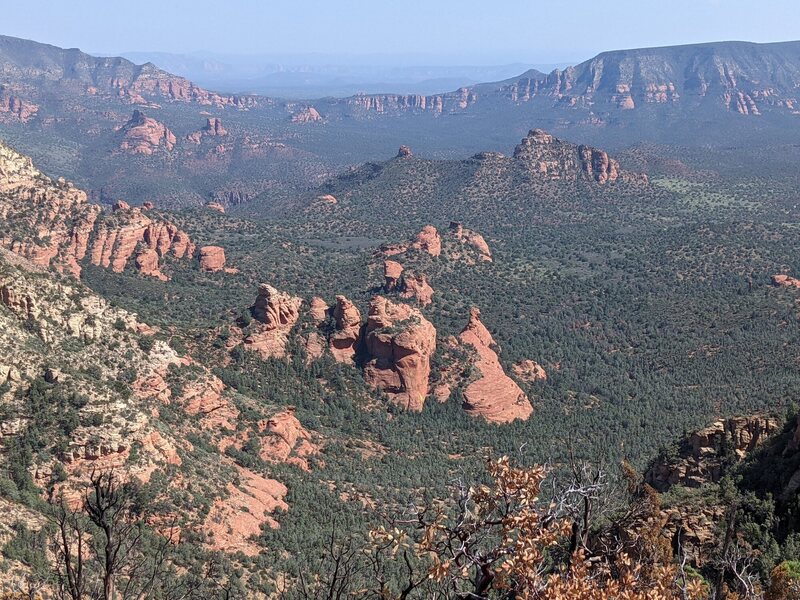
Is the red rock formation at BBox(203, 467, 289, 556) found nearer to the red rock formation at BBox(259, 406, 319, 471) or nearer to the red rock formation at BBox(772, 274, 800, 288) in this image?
the red rock formation at BBox(259, 406, 319, 471)


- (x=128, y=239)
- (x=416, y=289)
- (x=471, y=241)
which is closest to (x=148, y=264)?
(x=128, y=239)

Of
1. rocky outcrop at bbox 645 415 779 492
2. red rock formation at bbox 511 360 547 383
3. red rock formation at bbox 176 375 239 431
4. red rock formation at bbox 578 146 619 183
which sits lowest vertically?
red rock formation at bbox 511 360 547 383

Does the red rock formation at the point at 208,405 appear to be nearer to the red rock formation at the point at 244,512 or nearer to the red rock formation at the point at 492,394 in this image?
the red rock formation at the point at 244,512

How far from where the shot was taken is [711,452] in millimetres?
41156

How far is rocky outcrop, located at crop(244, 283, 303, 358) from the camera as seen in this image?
68.1 meters

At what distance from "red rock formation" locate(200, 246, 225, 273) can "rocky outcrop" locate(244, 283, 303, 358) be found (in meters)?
36.4

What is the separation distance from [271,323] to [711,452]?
41.4 meters

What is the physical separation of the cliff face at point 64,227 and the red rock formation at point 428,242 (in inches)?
1511

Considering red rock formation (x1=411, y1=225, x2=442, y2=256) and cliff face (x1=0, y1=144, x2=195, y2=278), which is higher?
cliff face (x1=0, y1=144, x2=195, y2=278)

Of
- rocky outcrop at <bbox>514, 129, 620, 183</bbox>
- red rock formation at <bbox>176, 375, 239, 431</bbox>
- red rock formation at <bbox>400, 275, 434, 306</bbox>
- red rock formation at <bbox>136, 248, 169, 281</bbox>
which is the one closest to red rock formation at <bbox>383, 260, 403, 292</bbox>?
red rock formation at <bbox>400, 275, 434, 306</bbox>

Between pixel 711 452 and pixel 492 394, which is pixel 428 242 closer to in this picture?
pixel 492 394

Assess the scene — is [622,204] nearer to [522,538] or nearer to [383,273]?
[383,273]

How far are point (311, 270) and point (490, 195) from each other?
67263 millimetres

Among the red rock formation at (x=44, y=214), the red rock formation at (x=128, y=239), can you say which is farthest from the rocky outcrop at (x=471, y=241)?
the red rock formation at (x=44, y=214)
